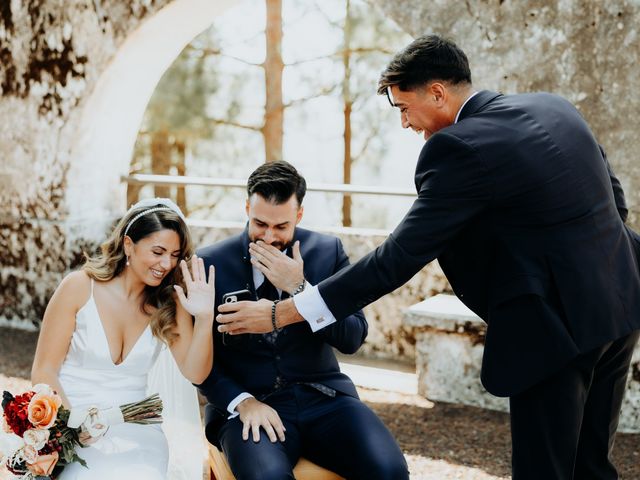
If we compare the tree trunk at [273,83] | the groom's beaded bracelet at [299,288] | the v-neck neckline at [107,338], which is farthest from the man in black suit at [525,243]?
the tree trunk at [273,83]

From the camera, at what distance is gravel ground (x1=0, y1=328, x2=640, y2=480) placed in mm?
3689

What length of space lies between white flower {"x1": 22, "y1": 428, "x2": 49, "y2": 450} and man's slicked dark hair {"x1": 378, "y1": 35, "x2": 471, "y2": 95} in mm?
1409

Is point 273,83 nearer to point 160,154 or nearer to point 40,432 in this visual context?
point 160,154

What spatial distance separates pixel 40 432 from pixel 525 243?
1.44 metres

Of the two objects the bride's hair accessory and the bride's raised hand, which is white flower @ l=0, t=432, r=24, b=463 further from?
the bride's hair accessory

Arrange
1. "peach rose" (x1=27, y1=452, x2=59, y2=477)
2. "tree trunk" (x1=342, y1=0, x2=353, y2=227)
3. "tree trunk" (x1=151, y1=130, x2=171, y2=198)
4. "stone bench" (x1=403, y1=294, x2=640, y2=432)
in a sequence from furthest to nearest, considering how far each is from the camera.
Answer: "tree trunk" (x1=151, y1=130, x2=171, y2=198), "tree trunk" (x1=342, y1=0, x2=353, y2=227), "stone bench" (x1=403, y1=294, x2=640, y2=432), "peach rose" (x1=27, y1=452, x2=59, y2=477)

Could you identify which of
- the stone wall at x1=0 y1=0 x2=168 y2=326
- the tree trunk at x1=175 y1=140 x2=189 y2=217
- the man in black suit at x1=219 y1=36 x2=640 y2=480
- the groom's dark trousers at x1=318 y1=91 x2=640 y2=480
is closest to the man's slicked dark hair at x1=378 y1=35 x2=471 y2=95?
the man in black suit at x1=219 y1=36 x2=640 y2=480

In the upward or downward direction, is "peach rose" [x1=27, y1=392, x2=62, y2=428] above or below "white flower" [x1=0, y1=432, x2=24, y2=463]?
above

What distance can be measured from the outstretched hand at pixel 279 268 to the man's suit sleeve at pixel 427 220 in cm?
20

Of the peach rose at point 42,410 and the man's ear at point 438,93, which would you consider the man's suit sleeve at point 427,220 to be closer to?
the man's ear at point 438,93

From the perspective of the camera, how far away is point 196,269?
266 centimetres

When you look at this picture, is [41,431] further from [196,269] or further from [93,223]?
[93,223]

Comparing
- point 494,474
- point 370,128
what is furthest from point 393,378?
point 370,128

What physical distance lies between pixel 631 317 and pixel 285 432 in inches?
45.3
